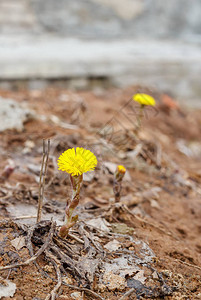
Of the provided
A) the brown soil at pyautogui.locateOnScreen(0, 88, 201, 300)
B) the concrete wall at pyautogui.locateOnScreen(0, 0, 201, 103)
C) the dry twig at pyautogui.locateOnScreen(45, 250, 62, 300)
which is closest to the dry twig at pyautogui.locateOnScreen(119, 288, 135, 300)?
the brown soil at pyautogui.locateOnScreen(0, 88, 201, 300)

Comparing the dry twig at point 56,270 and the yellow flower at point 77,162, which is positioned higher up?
the yellow flower at point 77,162

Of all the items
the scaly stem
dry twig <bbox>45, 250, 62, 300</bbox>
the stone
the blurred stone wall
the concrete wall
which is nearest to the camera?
Result: dry twig <bbox>45, 250, 62, 300</bbox>

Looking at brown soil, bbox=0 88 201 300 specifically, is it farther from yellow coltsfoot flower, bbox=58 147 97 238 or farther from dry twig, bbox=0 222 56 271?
yellow coltsfoot flower, bbox=58 147 97 238

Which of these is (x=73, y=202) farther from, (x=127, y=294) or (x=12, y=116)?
(x=12, y=116)

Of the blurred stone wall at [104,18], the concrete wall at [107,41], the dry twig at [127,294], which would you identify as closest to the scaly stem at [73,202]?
the dry twig at [127,294]

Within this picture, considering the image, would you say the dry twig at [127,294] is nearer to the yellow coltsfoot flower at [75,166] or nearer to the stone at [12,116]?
the yellow coltsfoot flower at [75,166]

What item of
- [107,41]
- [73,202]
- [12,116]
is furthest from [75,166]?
[107,41]
